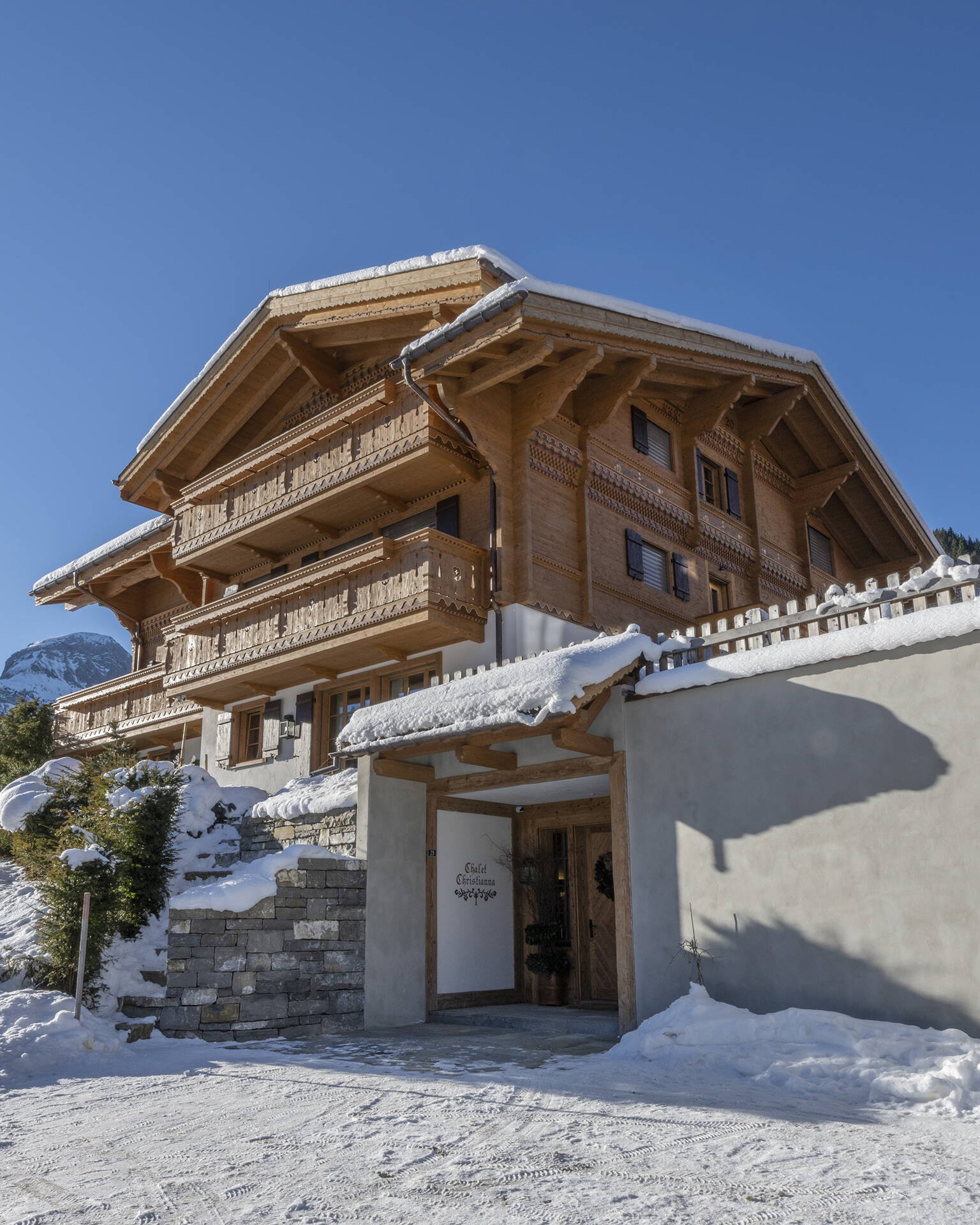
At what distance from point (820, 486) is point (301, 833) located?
1467 centimetres

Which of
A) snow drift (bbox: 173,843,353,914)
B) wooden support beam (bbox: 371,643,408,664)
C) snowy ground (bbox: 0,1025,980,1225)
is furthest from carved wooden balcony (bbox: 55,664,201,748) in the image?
snowy ground (bbox: 0,1025,980,1225)

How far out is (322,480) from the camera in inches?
742

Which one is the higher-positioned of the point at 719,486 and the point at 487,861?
the point at 719,486

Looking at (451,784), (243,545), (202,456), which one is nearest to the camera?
(451,784)

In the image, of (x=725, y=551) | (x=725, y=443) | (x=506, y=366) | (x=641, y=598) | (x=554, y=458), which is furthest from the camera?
(x=725, y=443)

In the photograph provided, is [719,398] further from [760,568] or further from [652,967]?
[652,967]

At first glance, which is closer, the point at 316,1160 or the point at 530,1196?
the point at 530,1196

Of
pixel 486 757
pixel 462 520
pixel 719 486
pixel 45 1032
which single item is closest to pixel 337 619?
pixel 462 520

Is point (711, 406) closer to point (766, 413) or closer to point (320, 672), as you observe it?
point (766, 413)

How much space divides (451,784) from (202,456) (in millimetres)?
13321

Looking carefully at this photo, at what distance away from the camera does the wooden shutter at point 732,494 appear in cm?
2181

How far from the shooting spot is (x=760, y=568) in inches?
857

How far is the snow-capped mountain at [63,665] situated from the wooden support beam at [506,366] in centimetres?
12043

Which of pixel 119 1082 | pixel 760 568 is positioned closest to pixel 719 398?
pixel 760 568
